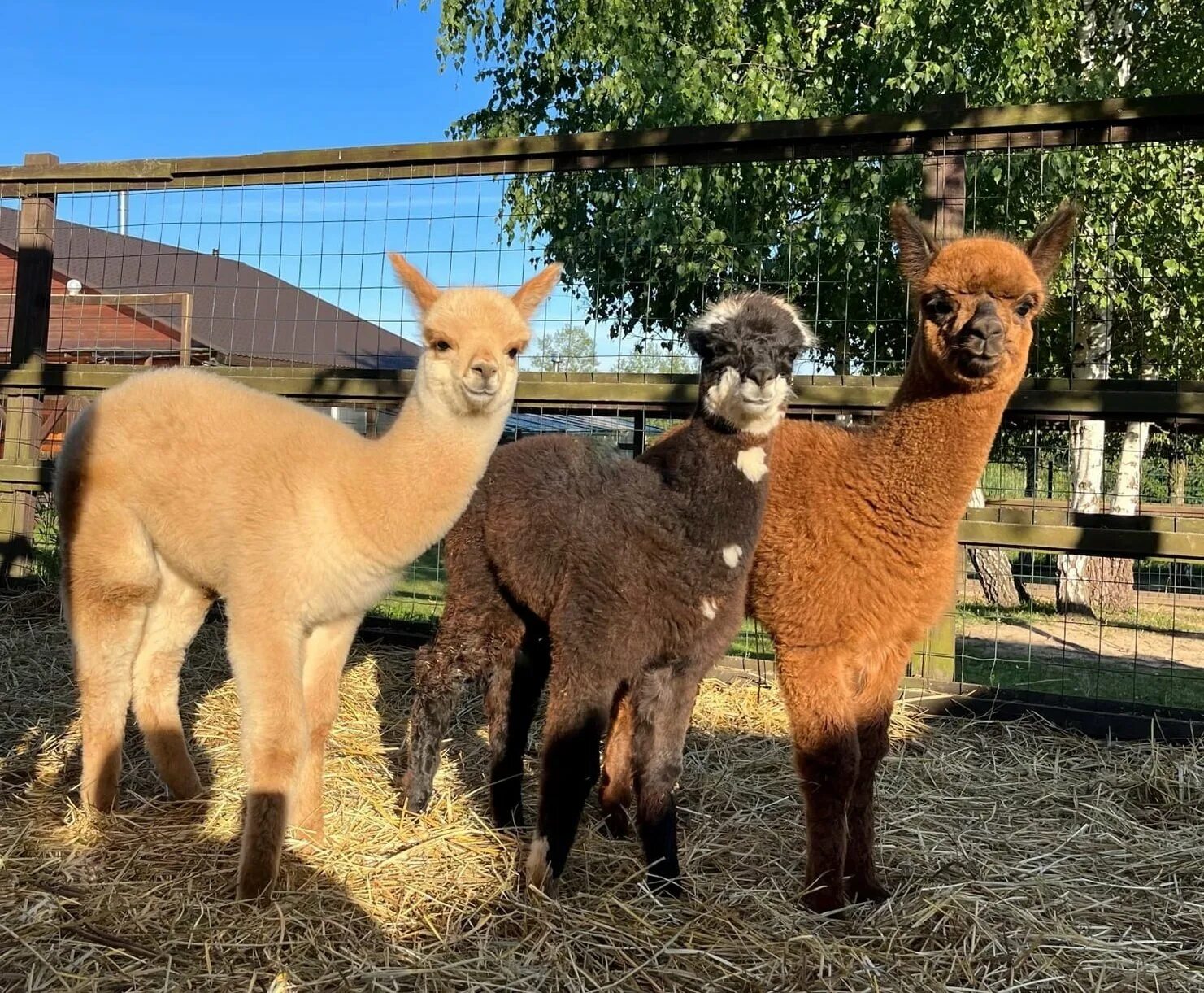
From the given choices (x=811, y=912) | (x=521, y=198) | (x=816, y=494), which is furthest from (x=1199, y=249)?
(x=811, y=912)

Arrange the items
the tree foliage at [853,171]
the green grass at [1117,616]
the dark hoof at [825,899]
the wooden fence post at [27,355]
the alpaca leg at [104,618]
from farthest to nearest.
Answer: the green grass at [1117,616]
the tree foliage at [853,171]
the wooden fence post at [27,355]
the alpaca leg at [104,618]
the dark hoof at [825,899]

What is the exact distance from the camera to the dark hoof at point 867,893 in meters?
3.36

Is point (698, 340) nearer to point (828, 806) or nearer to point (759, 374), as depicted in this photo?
point (759, 374)

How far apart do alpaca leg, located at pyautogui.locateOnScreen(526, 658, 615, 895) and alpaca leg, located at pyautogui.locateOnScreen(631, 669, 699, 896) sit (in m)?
0.25

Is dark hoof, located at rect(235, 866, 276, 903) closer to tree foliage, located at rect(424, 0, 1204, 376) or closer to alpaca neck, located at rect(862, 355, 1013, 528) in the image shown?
alpaca neck, located at rect(862, 355, 1013, 528)

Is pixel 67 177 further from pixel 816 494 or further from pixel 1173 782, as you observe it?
pixel 1173 782

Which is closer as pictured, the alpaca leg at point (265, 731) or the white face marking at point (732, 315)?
the alpaca leg at point (265, 731)

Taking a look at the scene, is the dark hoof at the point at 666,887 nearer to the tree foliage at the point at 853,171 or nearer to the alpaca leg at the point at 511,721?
the alpaca leg at the point at 511,721

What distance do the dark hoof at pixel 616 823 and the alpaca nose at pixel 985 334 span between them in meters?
2.20

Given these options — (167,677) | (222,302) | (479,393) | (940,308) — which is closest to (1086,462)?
(940,308)

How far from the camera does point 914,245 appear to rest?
3762 mm

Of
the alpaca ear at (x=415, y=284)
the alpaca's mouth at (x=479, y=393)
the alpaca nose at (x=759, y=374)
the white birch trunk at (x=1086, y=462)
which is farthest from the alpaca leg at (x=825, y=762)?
the white birch trunk at (x=1086, y=462)

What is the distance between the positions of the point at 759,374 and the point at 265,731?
6.49 ft

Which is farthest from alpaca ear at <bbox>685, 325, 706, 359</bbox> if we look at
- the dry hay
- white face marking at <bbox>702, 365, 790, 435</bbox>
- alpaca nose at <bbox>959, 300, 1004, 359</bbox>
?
the dry hay
